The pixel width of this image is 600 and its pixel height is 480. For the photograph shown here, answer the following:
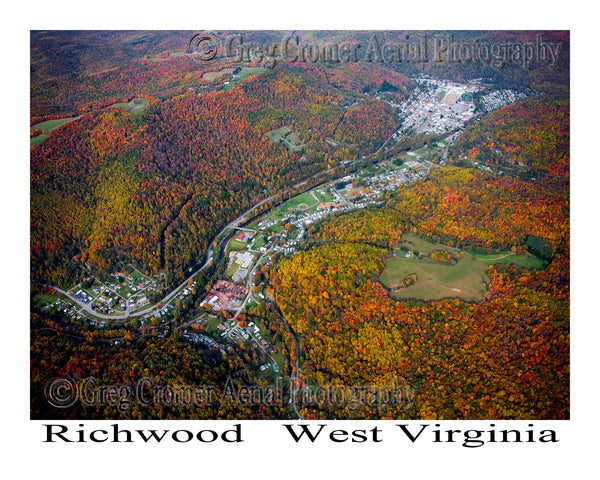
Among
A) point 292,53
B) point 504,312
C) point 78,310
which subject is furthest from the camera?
point 292,53

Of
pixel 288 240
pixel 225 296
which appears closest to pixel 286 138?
pixel 288 240

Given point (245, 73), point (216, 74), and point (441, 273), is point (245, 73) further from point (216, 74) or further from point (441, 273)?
point (441, 273)

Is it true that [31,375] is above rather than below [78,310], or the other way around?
below

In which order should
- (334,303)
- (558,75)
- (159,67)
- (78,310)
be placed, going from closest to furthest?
(334,303)
(78,310)
(558,75)
(159,67)

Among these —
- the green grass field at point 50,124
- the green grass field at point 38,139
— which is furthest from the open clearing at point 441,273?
the green grass field at point 50,124

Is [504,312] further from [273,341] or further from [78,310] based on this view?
[78,310]

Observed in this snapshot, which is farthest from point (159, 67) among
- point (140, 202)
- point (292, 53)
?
point (140, 202)

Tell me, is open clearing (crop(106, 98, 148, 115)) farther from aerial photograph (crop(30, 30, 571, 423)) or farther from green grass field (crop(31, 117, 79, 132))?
green grass field (crop(31, 117, 79, 132))

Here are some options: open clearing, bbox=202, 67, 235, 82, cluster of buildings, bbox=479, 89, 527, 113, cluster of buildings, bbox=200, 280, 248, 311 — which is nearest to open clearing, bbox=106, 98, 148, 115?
open clearing, bbox=202, 67, 235, 82
